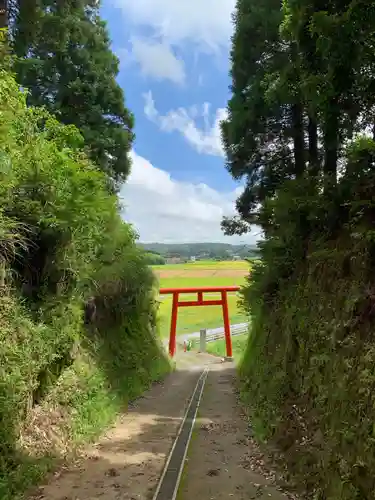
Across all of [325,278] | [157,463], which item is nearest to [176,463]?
[157,463]

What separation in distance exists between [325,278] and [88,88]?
34.3 ft

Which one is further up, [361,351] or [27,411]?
[361,351]

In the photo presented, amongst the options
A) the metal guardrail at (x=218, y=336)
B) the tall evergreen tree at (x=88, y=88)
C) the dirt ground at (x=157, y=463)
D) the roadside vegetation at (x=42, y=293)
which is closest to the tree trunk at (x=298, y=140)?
the tall evergreen tree at (x=88, y=88)

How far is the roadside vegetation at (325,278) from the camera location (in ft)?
15.9

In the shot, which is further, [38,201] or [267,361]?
[267,361]

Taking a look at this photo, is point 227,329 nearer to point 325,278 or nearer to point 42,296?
point 325,278

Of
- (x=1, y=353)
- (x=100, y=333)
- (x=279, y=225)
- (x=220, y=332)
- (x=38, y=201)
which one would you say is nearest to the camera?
(x=1, y=353)

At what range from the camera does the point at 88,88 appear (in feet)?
47.3

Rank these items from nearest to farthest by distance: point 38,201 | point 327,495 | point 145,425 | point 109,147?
1. point 327,495
2. point 38,201
3. point 145,425
4. point 109,147

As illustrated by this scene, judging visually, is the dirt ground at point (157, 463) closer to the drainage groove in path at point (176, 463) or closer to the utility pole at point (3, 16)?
the drainage groove in path at point (176, 463)

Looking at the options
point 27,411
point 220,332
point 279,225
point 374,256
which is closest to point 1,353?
point 27,411

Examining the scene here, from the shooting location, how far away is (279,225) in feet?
33.5

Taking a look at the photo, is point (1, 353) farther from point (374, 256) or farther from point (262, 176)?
point (262, 176)

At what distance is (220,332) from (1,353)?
1423 inches
